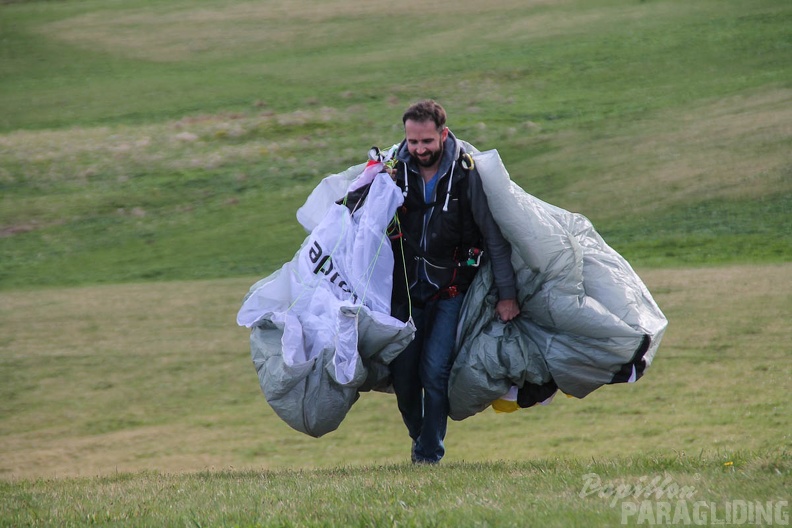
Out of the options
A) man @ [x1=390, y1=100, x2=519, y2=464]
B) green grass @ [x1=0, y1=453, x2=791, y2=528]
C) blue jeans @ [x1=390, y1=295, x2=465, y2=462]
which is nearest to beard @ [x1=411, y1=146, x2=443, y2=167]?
man @ [x1=390, y1=100, x2=519, y2=464]

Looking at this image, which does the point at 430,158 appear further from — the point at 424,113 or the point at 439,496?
the point at 439,496

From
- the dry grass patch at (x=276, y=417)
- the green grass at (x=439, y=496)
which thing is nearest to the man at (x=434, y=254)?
the green grass at (x=439, y=496)

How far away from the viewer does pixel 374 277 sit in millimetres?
5246

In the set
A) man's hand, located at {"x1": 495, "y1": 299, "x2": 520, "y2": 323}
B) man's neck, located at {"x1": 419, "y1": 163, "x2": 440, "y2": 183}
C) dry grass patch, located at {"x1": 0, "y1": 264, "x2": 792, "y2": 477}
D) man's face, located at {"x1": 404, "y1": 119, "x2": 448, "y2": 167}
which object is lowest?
dry grass patch, located at {"x1": 0, "y1": 264, "x2": 792, "y2": 477}

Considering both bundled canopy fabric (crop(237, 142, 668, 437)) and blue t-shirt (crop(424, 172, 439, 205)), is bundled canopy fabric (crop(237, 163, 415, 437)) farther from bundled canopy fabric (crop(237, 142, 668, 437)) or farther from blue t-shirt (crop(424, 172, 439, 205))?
blue t-shirt (crop(424, 172, 439, 205))

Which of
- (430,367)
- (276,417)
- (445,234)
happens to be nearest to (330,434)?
(276,417)

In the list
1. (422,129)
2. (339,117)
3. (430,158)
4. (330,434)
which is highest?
(422,129)

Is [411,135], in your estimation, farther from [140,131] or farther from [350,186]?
[140,131]

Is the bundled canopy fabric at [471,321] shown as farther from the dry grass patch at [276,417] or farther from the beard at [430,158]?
the dry grass patch at [276,417]

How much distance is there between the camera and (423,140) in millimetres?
4953

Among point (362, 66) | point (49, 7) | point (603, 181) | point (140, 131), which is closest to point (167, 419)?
point (603, 181)

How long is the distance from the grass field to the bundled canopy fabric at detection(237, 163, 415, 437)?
1.51 ft

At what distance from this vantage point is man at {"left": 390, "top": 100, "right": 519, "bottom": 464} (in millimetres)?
5039

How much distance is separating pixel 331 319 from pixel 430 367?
592 millimetres
